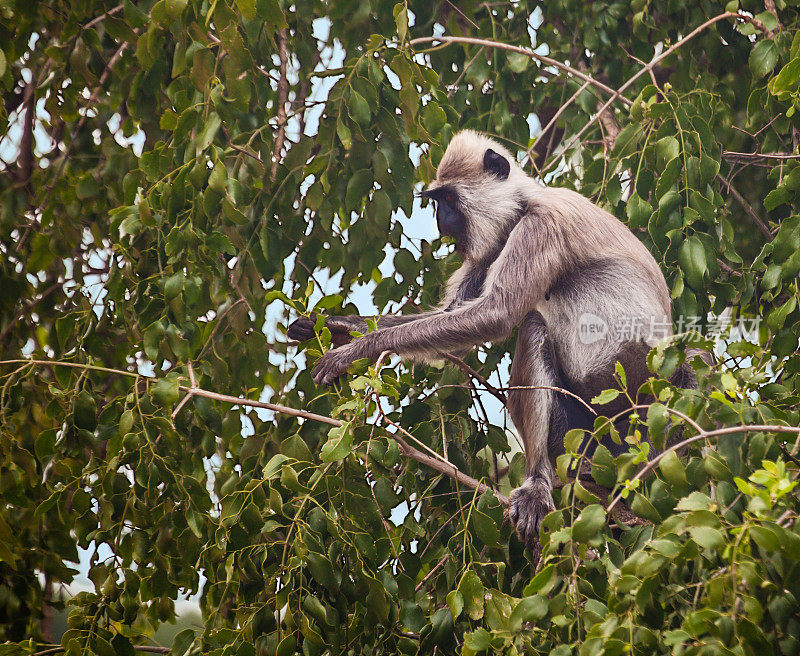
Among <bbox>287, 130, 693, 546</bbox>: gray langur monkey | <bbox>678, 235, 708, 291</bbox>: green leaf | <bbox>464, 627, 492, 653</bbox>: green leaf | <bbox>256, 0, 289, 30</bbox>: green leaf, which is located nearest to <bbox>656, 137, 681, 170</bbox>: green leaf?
<bbox>678, 235, 708, 291</bbox>: green leaf

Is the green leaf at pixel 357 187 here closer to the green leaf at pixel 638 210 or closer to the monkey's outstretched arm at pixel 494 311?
the monkey's outstretched arm at pixel 494 311

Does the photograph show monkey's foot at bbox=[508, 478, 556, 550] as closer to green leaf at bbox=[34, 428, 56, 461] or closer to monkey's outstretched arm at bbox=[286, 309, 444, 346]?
monkey's outstretched arm at bbox=[286, 309, 444, 346]

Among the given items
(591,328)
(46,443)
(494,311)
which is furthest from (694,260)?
(46,443)

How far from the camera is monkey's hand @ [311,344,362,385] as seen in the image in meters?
2.02

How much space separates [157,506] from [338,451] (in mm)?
743

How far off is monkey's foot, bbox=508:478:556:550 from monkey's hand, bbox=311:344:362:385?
535 millimetres

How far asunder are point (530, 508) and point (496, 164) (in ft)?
3.35

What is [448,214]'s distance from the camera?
7.95ft

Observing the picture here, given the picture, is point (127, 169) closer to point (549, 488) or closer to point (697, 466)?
point (549, 488)

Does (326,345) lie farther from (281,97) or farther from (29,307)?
(29,307)

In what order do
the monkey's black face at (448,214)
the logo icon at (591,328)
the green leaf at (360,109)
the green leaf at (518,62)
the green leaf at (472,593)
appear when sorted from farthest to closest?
the green leaf at (518,62) → the monkey's black face at (448,214) → the logo icon at (591,328) → the green leaf at (360,109) → the green leaf at (472,593)

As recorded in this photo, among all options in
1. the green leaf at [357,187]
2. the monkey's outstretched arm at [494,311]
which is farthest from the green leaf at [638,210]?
the green leaf at [357,187]

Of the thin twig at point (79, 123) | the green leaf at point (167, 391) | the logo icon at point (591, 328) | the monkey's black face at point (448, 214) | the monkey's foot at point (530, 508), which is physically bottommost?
the monkey's foot at point (530, 508)

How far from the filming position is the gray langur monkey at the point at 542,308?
2156 mm
